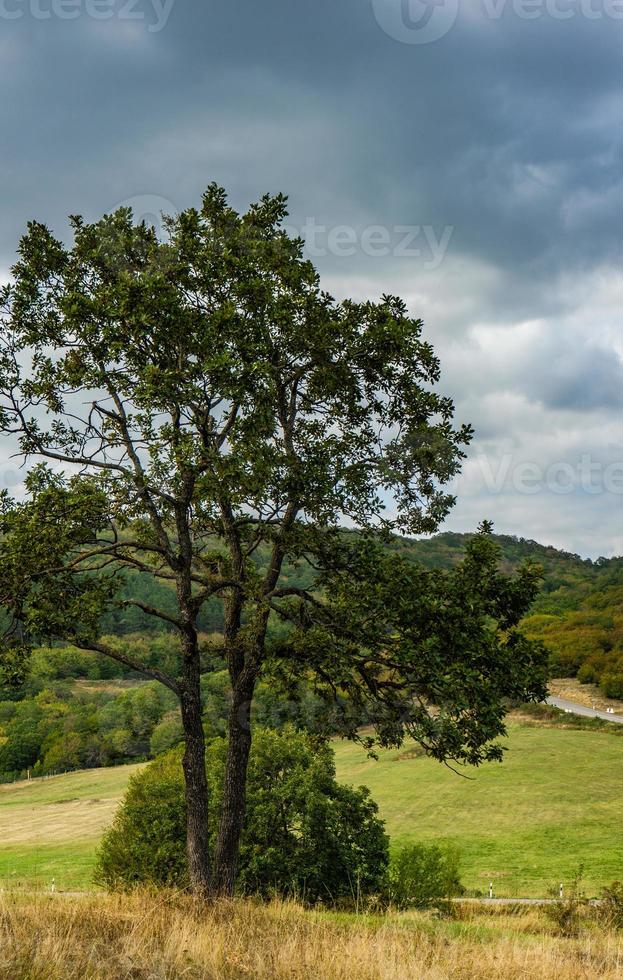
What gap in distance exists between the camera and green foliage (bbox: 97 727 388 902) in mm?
27719

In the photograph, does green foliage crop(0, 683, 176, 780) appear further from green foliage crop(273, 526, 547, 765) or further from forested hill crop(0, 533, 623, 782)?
green foliage crop(273, 526, 547, 765)

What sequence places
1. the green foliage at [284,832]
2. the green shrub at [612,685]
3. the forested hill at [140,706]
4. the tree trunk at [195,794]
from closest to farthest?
the tree trunk at [195,794]
the green foliage at [284,832]
the green shrub at [612,685]
the forested hill at [140,706]

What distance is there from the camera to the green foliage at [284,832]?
90.9 feet

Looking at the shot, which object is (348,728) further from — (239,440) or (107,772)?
(107,772)

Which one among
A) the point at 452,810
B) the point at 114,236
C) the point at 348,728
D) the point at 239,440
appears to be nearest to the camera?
the point at 239,440

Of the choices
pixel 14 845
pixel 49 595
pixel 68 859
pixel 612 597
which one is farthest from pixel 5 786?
pixel 49 595

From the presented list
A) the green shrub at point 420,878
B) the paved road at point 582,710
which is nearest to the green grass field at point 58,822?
the green shrub at point 420,878

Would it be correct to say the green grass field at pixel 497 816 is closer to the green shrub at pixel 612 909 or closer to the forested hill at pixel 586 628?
the forested hill at pixel 586 628

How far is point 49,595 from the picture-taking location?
13.8 metres

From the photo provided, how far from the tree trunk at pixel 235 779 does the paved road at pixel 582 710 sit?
81.9 metres

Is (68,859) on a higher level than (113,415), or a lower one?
lower

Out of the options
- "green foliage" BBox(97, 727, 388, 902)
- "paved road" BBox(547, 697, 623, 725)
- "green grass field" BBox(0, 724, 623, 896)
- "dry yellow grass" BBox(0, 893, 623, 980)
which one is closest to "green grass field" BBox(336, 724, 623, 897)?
"green grass field" BBox(0, 724, 623, 896)

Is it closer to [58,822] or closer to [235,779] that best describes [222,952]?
[235,779]

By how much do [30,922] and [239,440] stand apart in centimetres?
814
